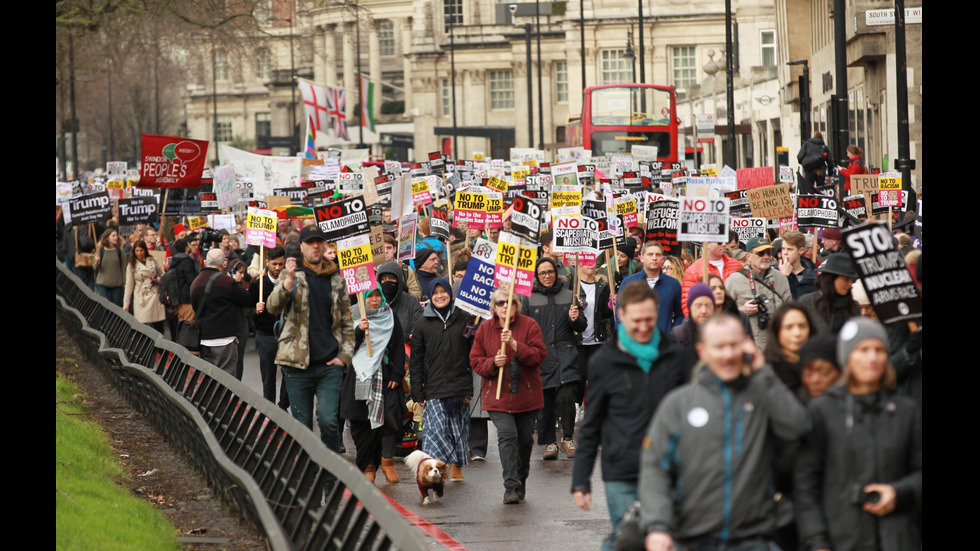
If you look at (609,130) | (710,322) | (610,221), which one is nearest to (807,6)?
(609,130)

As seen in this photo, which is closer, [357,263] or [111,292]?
[357,263]

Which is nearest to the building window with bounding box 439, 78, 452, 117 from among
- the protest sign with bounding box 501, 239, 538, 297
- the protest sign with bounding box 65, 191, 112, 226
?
the protest sign with bounding box 65, 191, 112, 226

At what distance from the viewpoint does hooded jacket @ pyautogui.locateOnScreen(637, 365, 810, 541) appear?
18.0 feet

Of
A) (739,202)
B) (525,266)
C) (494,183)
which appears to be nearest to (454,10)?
(494,183)

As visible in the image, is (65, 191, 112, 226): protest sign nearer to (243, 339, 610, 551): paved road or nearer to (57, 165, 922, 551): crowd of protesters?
(57, 165, 922, 551): crowd of protesters

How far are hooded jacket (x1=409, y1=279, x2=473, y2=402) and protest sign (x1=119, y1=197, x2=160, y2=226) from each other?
34.6 feet

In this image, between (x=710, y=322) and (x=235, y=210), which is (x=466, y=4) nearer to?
(x=235, y=210)

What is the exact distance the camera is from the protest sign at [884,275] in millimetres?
6340

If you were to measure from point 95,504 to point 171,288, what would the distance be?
6.88m

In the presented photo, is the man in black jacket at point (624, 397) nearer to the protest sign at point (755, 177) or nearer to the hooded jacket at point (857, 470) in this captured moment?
the hooded jacket at point (857, 470)

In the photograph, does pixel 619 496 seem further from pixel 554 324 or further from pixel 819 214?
pixel 819 214

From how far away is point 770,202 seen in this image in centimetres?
1789

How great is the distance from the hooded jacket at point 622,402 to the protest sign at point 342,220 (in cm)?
569

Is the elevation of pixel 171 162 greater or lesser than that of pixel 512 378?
greater
